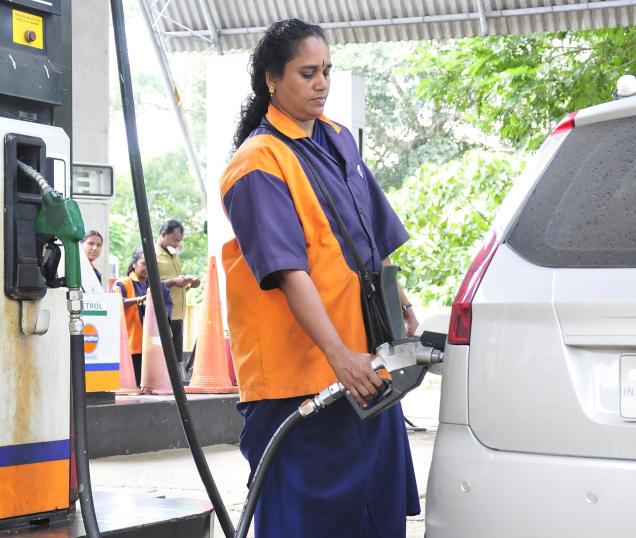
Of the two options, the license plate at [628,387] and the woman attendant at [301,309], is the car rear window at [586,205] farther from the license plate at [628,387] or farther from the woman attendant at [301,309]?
the woman attendant at [301,309]

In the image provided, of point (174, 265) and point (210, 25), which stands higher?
point (210, 25)

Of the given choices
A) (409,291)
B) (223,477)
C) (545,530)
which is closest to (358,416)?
(545,530)

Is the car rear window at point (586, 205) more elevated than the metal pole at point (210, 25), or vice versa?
the metal pole at point (210, 25)

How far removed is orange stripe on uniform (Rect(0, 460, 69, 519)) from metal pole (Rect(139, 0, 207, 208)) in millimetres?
12087

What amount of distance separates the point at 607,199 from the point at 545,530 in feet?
2.61

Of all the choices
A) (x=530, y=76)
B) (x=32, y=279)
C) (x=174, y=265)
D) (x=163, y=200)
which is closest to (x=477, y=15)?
(x=530, y=76)

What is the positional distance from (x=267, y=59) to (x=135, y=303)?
8339 mm

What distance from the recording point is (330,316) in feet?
11.7

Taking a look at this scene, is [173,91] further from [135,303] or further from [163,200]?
[163,200]

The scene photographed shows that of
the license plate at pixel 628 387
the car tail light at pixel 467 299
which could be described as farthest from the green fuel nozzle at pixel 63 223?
the license plate at pixel 628 387

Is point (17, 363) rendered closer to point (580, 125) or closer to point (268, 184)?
point (268, 184)

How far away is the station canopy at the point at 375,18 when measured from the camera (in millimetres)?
13250

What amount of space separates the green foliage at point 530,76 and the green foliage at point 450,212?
7.71 metres

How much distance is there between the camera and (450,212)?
23.6 metres
